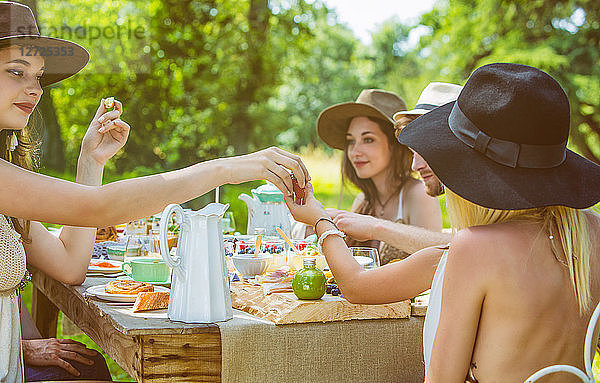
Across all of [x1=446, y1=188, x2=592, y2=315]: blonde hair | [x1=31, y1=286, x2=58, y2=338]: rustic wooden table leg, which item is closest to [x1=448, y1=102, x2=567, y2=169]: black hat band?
[x1=446, y1=188, x2=592, y2=315]: blonde hair

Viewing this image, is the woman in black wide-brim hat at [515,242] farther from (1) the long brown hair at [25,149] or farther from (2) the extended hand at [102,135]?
(1) the long brown hair at [25,149]

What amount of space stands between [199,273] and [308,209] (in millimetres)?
493

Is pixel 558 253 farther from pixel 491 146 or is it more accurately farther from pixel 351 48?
pixel 351 48

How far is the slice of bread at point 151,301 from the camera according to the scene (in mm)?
2143

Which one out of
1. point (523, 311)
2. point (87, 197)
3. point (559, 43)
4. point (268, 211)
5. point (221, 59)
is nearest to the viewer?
point (523, 311)

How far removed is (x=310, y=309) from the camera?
2.10 meters

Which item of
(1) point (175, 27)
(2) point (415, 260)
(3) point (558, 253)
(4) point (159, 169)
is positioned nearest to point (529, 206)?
(3) point (558, 253)

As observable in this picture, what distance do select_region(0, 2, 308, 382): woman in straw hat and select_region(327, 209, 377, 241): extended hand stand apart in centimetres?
65

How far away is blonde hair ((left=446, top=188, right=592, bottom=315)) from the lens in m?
1.57

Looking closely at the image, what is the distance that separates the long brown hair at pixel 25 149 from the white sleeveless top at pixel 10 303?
0.67 ft

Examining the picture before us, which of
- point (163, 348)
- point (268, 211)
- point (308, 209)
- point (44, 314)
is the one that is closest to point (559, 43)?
point (268, 211)

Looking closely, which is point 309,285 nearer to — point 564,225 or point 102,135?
point 564,225

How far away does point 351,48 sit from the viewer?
107 feet

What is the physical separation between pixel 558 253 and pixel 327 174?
17286mm
